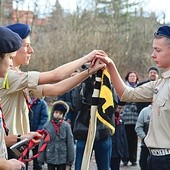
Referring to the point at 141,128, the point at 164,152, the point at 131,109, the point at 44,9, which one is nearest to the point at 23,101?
the point at 164,152

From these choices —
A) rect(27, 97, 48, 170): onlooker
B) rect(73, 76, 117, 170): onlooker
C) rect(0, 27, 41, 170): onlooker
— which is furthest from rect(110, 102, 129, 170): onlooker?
rect(0, 27, 41, 170): onlooker

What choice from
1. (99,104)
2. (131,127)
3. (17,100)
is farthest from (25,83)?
(131,127)

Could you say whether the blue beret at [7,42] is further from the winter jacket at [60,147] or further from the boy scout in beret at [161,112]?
the winter jacket at [60,147]

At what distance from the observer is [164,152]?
3.89 metres

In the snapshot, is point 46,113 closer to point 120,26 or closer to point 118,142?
point 118,142

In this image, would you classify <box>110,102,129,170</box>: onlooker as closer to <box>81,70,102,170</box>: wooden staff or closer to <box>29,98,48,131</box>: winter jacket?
<box>29,98,48,131</box>: winter jacket

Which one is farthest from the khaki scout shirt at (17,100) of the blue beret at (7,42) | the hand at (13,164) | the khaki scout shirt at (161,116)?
the khaki scout shirt at (161,116)

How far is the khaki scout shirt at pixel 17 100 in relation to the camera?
375 centimetres

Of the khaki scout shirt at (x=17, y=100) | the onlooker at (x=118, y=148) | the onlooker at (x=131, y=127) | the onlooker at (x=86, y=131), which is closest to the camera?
the khaki scout shirt at (x=17, y=100)

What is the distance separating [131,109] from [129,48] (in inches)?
862

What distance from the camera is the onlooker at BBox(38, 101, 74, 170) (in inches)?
288

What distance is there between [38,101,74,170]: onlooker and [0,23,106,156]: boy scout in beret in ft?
10.9

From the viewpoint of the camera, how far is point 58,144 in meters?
7.32

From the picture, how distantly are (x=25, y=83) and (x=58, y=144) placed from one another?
369 cm
